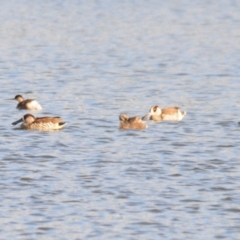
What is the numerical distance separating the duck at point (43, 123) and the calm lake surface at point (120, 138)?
0.49ft

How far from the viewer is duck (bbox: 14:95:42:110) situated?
Answer: 1952 centimetres

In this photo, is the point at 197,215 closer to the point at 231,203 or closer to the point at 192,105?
the point at 231,203

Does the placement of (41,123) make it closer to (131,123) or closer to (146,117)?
(131,123)

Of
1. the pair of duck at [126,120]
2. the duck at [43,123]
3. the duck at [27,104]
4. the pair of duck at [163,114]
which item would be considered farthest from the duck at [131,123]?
the duck at [27,104]

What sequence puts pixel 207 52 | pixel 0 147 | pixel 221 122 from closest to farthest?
pixel 0 147, pixel 221 122, pixel 207 52

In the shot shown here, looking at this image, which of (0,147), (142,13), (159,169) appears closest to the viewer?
(159,169)

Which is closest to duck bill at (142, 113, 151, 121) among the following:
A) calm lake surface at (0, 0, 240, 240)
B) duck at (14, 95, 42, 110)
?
calm lake surface at (0, 0, 240, 240)

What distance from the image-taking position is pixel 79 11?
1639 inches

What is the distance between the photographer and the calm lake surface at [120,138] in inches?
469

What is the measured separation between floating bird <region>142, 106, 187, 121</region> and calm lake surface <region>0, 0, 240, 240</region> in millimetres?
137

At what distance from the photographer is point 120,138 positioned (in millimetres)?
16922

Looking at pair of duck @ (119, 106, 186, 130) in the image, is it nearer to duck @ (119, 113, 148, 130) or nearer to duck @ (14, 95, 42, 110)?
duck @ (119, 113, 148, 130)

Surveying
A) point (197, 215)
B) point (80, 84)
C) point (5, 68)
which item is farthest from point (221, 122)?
point (5, 68)

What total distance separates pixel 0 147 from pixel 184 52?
13623 mm
